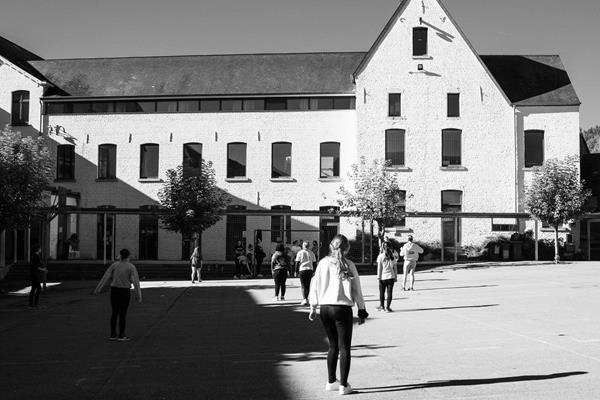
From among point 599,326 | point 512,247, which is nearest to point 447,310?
point 599,326

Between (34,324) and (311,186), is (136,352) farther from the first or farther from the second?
(311,186)

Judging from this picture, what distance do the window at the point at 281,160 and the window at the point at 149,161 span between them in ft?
21.9

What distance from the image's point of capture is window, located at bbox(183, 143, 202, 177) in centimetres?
3956

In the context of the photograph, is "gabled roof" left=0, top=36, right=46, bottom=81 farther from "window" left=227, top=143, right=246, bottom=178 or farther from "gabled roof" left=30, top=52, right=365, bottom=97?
"window" left=227, top=143, right=246, bottom=178

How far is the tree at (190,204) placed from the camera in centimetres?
3319

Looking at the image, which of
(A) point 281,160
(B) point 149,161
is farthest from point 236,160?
(B) point 149,161

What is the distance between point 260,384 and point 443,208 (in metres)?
31.1

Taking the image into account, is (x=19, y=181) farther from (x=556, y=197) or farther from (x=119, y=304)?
(x=556, y=197)

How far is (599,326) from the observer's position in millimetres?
12656

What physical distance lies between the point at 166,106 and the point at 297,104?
7403 mm

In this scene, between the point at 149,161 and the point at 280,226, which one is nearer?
the point at 280,226

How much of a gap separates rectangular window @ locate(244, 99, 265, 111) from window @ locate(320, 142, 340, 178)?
13.3 ft

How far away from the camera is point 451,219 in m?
37.6

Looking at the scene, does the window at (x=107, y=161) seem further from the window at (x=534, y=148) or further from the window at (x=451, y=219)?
the window at (x=534, y=148)
